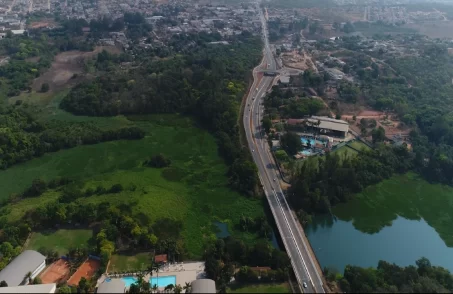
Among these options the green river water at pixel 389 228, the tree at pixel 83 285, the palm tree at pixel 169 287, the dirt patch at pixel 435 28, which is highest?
the dirt patch at pixel 435 28

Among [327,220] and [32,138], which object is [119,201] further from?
[327,220]

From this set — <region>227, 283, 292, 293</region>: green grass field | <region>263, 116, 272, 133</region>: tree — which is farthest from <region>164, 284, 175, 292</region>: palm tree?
<region>263, 116, 272, 133</region>: tree

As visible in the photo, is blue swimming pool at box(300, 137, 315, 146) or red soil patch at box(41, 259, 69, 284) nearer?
red soil patch at box(41, 259, 69, 284)

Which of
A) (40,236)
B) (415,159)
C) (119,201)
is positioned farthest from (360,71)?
(40,236)

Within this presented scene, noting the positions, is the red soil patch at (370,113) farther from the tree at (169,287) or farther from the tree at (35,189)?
the tree at (35,189)

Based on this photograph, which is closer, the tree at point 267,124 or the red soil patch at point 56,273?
the red soil patch at point 56,273

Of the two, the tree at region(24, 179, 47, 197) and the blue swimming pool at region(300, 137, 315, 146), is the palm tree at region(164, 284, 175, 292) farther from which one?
the blue swimming pool at region(300, 137, 315, 146)

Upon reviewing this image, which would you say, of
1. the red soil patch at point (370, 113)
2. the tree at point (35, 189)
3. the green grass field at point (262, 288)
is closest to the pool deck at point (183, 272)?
the green grass field at point (262, 288)

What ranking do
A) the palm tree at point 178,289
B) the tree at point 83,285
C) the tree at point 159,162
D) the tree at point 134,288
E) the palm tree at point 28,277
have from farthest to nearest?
the tree at point 159,162
the palm tree at point 28,277
the tree at point 83,285
the palm tree at point 178,289
the tree at point 134,288
